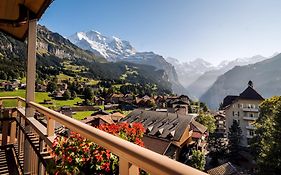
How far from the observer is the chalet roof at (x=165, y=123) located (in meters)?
31.8

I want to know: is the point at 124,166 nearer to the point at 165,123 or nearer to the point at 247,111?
the point at 165,123

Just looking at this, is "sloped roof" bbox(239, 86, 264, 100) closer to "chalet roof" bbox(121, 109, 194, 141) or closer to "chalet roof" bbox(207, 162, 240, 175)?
"chalet roof" bbox(121, 109, 194, 141)

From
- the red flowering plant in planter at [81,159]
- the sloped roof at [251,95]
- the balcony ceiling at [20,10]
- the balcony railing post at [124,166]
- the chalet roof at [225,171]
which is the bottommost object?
the chalet roof at [225,171]

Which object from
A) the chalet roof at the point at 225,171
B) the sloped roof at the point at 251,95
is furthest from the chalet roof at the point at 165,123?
the sloped roof at the point at 251,95

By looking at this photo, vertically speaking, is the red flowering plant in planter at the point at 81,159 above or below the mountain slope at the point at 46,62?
below

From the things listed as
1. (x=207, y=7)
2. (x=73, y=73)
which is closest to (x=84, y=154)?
(x=207, y=7)

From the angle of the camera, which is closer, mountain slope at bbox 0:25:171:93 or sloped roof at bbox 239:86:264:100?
sloped roof at bbox 239:86:264:100

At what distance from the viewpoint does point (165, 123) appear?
3491 centimetres

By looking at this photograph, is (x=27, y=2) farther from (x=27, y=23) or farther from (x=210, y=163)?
(x=210, y=163)

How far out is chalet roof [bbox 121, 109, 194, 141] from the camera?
31.8m

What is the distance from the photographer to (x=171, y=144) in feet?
96.4

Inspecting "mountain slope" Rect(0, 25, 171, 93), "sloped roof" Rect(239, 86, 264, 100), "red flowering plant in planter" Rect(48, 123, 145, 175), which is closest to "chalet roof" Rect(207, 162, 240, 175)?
"red flowering plant in planter" Rect(48, 123, 145, 175)

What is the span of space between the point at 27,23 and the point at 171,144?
26.2m

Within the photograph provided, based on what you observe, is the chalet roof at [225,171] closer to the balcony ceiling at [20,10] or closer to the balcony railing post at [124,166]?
the balcony ceiling at [20,10]
